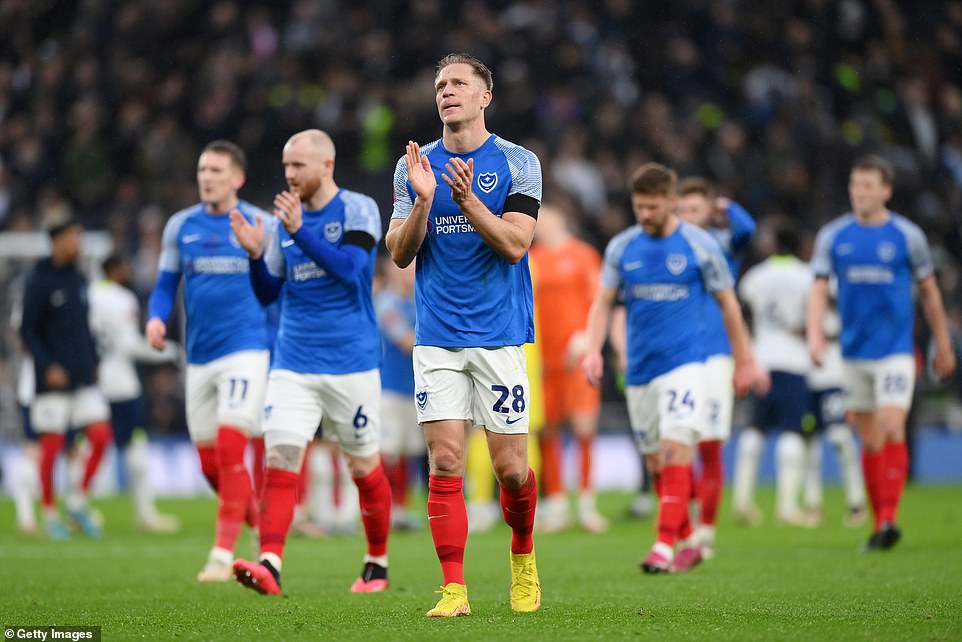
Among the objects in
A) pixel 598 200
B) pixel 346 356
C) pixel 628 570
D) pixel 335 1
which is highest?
pixel 335 1

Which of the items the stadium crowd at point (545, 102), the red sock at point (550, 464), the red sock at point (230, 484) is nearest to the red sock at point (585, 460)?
the red sock at point (550, 464)

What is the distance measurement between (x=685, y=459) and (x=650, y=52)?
51.8 feet

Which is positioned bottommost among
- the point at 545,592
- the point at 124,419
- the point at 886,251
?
the point at 545,592

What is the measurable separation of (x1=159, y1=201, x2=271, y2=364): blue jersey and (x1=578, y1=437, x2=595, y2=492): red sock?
5376mm

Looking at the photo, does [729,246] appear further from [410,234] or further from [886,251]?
[410,234]

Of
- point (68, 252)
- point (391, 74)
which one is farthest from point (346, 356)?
point (391, 74)

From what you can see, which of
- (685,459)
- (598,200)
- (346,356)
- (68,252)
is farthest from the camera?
(598,200)

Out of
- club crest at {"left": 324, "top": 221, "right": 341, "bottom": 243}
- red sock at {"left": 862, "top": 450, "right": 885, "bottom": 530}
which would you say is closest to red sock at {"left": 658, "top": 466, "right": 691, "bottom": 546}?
red sock at {"left": 862, "top": 450, "right": 885, "bottom": 530}

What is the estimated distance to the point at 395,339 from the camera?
1449 centimetres

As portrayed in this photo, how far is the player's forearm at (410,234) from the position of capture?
626 cm

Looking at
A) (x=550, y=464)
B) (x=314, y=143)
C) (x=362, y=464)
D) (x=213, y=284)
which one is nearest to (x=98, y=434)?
(x=550, y=464)

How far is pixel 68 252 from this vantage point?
1361 centimetres

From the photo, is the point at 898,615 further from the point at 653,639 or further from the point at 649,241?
the point at 649,241

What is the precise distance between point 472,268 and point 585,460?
7697 millimetres
